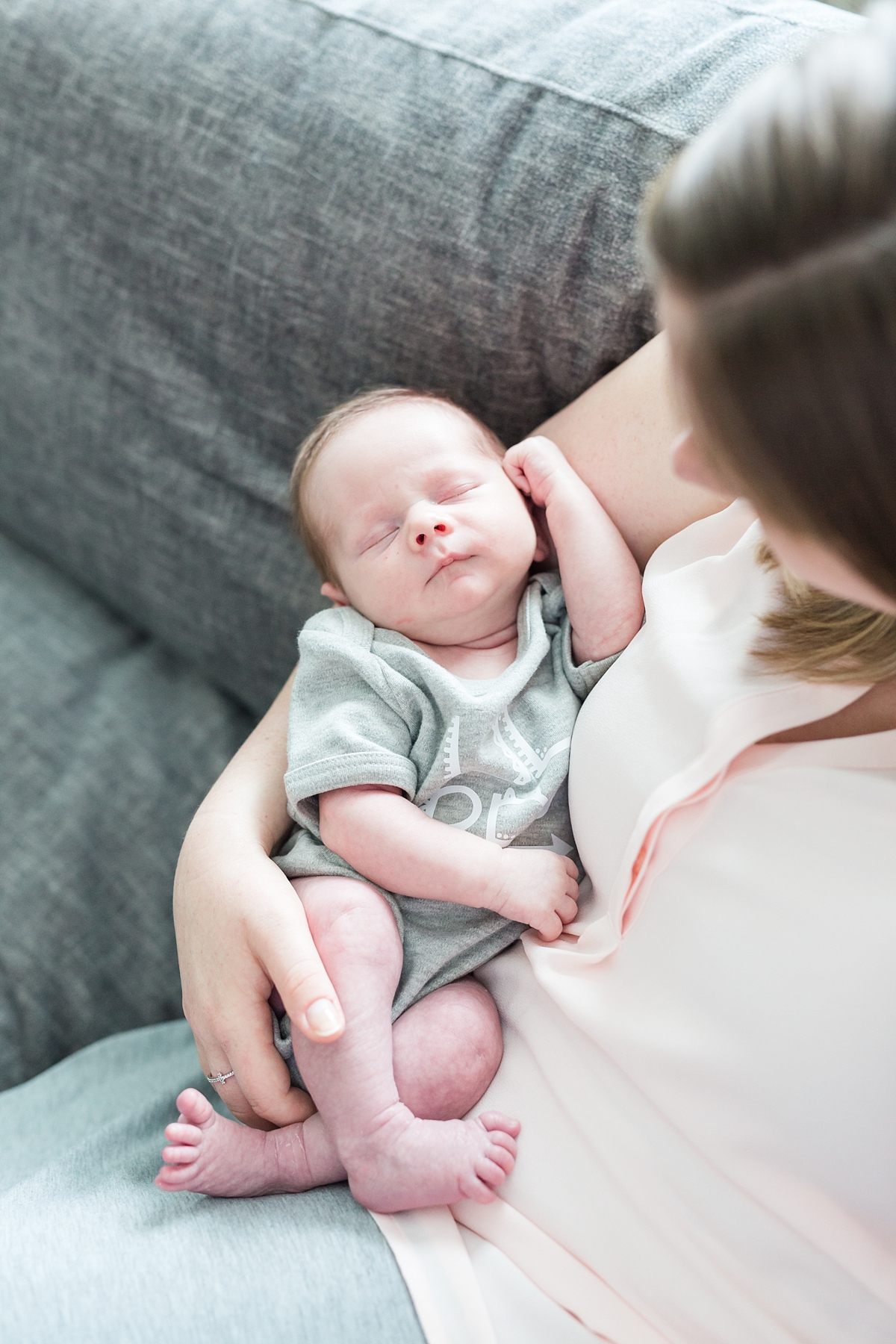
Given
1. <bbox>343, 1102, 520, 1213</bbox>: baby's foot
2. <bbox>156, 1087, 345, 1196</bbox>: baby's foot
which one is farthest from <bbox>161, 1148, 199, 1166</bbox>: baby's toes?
<bbox>343, 1102, 520, 1213</bbox>: baby's foot

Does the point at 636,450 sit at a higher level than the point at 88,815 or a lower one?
higher

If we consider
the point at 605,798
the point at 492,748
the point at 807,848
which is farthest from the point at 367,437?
the point at 807,848

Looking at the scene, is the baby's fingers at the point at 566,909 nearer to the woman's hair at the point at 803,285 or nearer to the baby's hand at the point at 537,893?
the baby's hand at the point at 537,893

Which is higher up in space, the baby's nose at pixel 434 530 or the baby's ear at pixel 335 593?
the baby's nose at pixel 434 530

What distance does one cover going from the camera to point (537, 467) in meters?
1.06

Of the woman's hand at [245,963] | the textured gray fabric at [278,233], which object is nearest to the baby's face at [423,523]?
the textured gray fabric at [278,233]

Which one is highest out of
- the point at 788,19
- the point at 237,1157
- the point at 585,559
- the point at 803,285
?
the point at 788,19

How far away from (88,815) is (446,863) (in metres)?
0.69

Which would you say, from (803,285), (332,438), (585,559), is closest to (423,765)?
(585,559)

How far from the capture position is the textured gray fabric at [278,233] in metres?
1.06

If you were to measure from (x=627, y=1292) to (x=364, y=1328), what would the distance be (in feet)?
0.68

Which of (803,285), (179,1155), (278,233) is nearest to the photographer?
(803,285)

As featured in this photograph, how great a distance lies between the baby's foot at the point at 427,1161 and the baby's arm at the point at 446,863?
0.18 m

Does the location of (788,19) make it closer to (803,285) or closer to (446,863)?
(803,285)
